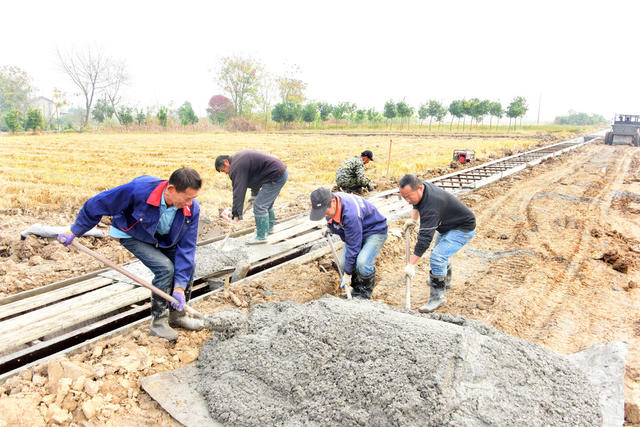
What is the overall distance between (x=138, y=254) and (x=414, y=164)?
38.8 feet

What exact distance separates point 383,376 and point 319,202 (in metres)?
→ 1.58

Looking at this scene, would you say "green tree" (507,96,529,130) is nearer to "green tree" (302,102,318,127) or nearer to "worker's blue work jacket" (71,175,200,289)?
"green tree" (302,102,318,127)

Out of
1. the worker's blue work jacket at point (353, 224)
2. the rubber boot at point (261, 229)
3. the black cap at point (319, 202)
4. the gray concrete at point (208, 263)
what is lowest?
the gray concrete at point (208, 263)

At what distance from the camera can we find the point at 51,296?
395 cm

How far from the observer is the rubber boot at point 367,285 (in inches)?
160

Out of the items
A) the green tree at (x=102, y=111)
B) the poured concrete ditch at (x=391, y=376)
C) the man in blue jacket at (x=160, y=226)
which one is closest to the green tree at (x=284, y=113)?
the green tree at (x=102, y=111)

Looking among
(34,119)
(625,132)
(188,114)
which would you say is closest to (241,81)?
(188,114)

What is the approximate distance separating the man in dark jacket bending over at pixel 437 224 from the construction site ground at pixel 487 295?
0.39 metres

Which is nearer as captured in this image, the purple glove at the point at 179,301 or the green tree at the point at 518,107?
the purple glove at the point at 179,301

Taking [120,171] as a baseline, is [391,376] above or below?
below

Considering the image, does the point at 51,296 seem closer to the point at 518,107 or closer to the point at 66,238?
the point at 66,238

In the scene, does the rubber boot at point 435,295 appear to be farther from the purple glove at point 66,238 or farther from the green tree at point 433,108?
the green tree at point 433,108

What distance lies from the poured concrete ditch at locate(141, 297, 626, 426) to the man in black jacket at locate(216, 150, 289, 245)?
2.22 metres

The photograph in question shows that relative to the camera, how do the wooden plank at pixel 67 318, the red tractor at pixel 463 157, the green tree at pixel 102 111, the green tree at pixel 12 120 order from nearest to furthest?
the wooden plank at pixel 67 318
the red tractor at pixel 463 157
the green tree at pixel 12 120
the green tree at pixel 102 111
